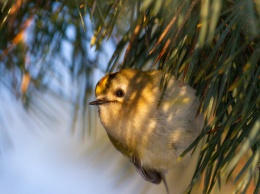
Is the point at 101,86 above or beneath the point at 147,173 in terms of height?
above

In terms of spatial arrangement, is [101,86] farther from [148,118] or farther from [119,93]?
[148,118]

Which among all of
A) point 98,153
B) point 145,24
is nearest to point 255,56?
point 145,24

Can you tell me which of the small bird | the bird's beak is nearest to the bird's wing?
the small bird

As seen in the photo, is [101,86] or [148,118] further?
[101,86]

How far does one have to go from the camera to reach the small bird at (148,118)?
1.14m

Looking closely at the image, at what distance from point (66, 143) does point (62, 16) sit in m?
0.98

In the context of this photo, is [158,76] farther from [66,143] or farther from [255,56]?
[66,143]

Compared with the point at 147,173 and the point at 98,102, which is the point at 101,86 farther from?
the point at 147,173

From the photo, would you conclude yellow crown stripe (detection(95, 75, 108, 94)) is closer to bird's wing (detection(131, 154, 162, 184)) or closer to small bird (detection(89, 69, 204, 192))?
→ small bird (detection(89, 69, 204, 192))

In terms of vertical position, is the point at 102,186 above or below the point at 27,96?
below

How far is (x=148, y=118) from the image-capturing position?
1.17 metres

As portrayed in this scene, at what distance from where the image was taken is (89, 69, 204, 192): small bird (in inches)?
44.8

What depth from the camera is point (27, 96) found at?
111 cm

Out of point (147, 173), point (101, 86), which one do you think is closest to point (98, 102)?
point (101, 86)
